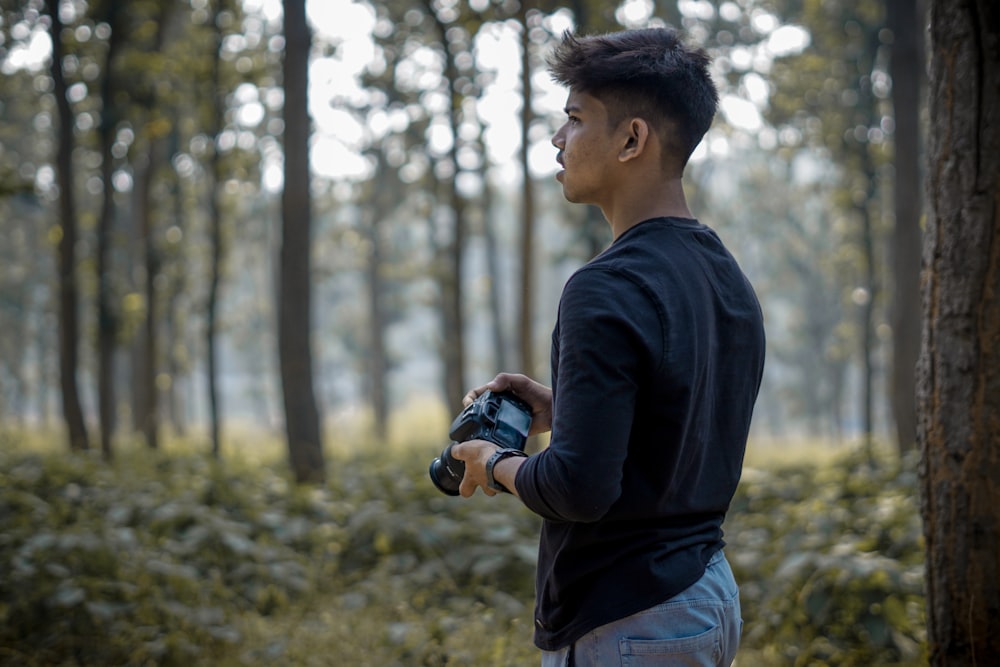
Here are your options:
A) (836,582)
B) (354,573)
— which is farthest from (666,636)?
(354,573)

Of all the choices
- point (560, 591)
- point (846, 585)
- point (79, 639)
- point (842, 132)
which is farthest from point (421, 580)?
point (842, 132)

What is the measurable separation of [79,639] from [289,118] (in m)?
7.18

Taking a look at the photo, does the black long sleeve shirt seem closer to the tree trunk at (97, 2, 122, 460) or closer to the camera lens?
the camera lens

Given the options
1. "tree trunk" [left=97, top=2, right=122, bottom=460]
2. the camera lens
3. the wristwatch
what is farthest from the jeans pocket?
"tree trunk" [left=97, top=2, right=122, bottom=460]

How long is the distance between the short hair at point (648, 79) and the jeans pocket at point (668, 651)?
3.56 feet

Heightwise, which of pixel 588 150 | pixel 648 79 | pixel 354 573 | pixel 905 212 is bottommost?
pixel 354 573

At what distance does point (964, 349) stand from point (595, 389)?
2.28m

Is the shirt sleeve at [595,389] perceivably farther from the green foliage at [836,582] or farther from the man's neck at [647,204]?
the green foliage at [836,582]

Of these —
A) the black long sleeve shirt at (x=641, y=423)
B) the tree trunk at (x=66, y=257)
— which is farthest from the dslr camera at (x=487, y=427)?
the tree trunk at (x=66, y=257)

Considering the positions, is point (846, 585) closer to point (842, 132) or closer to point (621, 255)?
point (621, 255)

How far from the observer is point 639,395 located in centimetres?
200

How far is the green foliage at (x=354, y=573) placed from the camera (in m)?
5.61

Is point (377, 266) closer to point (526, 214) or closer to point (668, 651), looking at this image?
point (526, 214)

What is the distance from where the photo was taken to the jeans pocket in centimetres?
204
